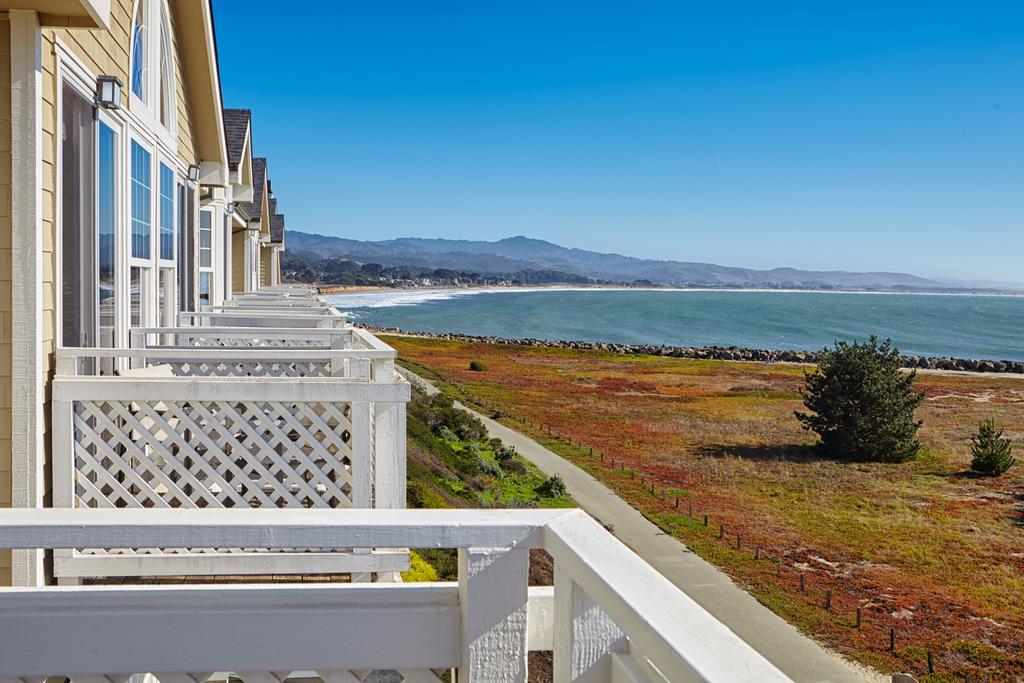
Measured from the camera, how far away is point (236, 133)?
1794cm

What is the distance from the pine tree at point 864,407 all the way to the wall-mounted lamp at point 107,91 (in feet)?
105

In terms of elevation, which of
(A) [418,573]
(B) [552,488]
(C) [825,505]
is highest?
(A) [418,573]

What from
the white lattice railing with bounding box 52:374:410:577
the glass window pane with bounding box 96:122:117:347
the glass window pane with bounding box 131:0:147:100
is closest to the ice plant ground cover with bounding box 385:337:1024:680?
the white lattice railing with bounding box 52:374:410:577

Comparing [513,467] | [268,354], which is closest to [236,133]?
[268,354]

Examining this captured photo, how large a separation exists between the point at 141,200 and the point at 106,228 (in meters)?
1.66

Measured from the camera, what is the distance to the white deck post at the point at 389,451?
6359 millimetres

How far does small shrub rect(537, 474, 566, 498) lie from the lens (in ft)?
77.7

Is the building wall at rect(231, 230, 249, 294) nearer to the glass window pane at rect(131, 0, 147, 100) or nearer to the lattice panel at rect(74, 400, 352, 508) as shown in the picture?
the glass window pane at rect(131, 0, 147, 100)

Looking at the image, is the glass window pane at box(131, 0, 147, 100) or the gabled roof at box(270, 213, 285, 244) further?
the gabled roof at box(270, 213, 285, 244)

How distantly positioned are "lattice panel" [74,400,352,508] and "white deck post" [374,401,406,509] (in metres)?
0.29

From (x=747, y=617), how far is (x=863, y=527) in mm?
8875

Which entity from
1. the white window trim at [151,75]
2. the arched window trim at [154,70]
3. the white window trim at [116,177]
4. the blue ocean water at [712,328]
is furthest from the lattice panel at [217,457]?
the blue ocean water at [712,328]

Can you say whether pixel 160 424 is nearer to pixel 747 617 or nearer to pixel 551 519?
pixel 551 519

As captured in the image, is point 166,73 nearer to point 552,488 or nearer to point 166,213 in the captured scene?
point 166,213
